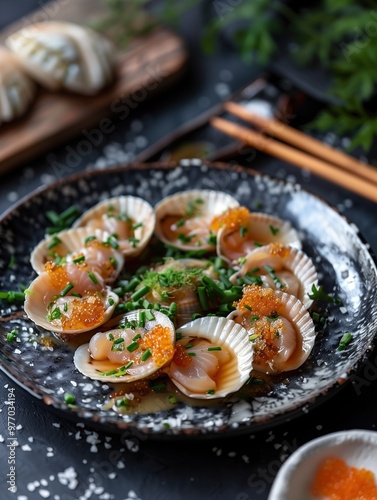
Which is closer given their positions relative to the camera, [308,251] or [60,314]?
[60,314]

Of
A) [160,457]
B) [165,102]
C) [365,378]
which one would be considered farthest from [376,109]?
[160,457]

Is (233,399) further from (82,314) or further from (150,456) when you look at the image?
(82,314)

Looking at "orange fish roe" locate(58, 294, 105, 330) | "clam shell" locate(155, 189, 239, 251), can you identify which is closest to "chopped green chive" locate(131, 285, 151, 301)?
"orange fish roe" locate(58, 294, 105, 330)

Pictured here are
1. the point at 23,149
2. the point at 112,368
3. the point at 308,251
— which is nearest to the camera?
the point at 112,368

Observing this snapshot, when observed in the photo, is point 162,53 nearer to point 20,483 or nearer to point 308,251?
point 308,251

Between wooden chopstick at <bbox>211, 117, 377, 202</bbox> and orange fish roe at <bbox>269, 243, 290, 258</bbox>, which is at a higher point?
orange fish roe at <bbox>269, 243, 290, 258</bbox>

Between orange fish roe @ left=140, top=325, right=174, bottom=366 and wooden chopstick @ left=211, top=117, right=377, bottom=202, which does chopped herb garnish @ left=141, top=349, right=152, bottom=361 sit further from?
wooden chopstick @ left=211, top=117, right=377, bottom=202
